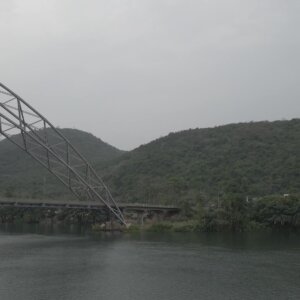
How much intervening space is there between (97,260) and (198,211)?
44600 millimetres

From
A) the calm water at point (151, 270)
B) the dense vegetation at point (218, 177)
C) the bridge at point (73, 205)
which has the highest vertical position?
the dense vegetation at point (218, 177)

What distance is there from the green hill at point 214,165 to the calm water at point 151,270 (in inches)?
1400

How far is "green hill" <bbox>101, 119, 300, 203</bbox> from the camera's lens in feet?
377

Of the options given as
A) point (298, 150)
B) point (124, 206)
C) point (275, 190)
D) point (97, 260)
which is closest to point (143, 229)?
point (124, 206)

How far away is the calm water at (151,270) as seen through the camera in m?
37.2

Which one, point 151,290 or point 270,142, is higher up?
point 270,142

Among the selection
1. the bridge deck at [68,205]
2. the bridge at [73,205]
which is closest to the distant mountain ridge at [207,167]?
the bridge at [73,205]

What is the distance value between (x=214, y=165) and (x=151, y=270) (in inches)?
3619

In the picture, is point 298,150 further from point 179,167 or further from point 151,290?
point 151,290

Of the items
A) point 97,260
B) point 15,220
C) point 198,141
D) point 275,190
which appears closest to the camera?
point 97,260

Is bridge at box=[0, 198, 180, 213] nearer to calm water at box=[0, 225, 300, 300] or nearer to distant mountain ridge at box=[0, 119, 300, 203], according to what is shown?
distant mountain ridge at box=[0, 119, 300, 203]

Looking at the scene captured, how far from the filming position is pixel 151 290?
124 feet

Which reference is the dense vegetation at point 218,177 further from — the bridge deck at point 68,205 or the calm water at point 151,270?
the calm water at point 151,270

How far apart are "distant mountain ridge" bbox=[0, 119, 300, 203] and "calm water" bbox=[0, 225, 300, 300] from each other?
119ft
